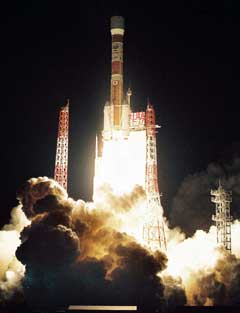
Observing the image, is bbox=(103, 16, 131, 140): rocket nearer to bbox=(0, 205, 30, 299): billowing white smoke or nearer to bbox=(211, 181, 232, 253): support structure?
bbox=(211, 181, 232, 253): support structure

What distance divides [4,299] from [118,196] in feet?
A: 34.0

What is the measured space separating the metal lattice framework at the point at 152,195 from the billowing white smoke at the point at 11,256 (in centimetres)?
933

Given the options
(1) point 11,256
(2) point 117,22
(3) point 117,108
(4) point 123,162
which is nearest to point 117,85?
(3) point 117,108

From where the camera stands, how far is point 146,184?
218ft

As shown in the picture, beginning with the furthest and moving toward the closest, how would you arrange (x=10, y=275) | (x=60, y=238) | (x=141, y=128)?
(x=141, y=128) → (x=10, y=275) → (x=60, y=238)

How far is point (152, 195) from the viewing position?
217 feet

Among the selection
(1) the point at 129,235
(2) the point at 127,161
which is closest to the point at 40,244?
(1) the point at 129,235

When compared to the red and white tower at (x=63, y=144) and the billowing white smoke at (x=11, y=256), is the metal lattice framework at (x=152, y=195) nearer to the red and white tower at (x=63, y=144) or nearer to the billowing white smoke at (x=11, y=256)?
the red and white tower at (x=63, y=144)

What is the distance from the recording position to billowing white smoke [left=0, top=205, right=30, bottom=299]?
6356 centimetres

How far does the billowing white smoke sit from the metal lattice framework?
30.6 ft

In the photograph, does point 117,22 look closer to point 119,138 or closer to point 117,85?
point 117,85

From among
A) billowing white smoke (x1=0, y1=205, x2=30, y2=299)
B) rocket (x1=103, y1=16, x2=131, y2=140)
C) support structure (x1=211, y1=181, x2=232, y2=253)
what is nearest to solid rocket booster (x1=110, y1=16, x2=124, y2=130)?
rocket (x1=103, y1=16, x2=131, y2=140)

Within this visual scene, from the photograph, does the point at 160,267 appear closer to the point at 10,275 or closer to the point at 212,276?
the point at 212,276

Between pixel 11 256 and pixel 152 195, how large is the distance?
11.5 metres
